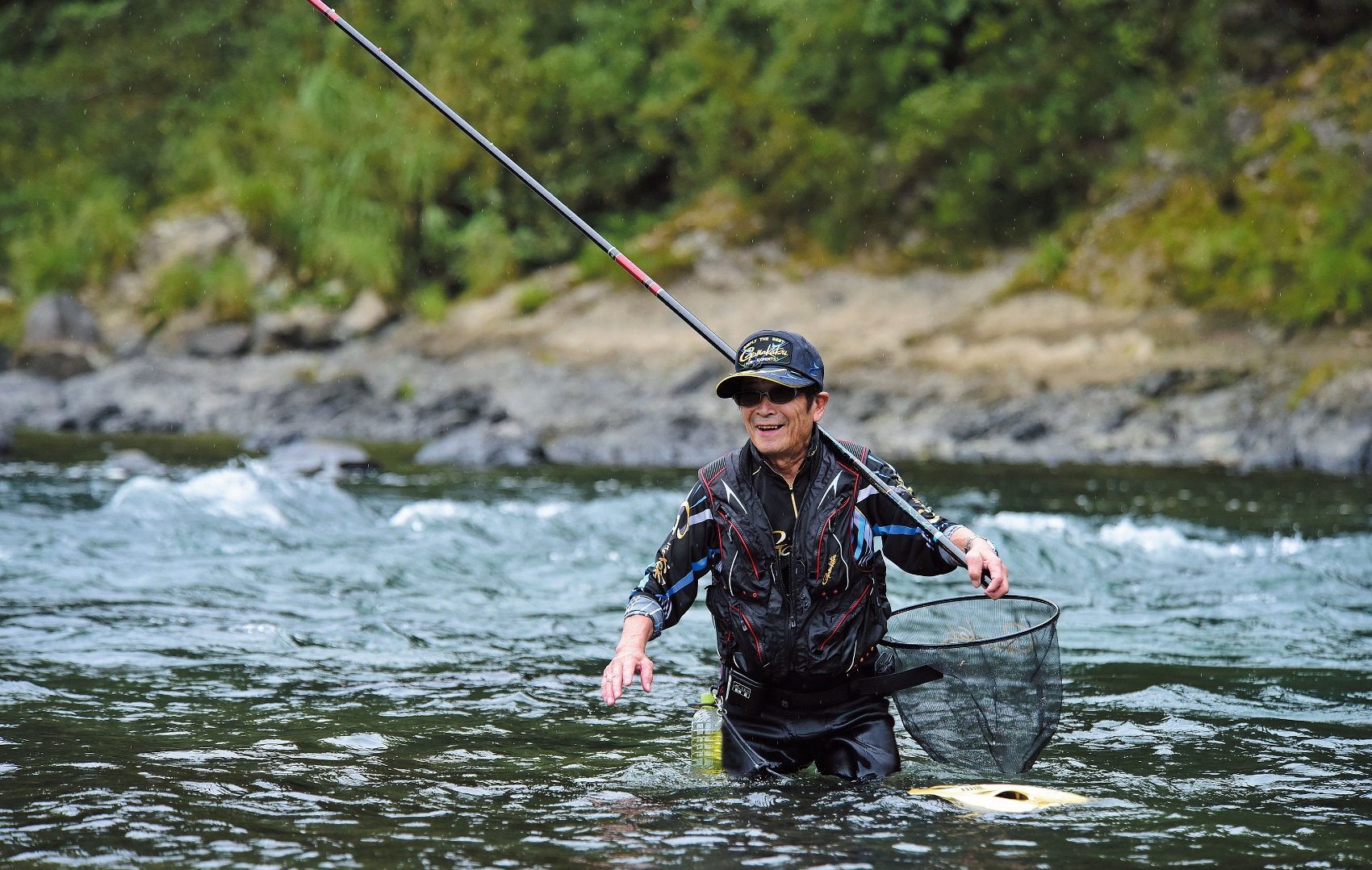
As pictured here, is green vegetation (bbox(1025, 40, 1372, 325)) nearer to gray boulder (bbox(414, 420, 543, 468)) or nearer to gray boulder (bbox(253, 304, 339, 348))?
gray boulder (bbox(414, 420, 543, 468))

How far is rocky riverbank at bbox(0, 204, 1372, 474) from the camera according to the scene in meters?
16.5

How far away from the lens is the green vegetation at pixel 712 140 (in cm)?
1978

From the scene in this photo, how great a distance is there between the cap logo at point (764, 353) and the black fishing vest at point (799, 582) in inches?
12.1

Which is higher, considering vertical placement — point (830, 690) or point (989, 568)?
point (989, 568)

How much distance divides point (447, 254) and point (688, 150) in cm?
517

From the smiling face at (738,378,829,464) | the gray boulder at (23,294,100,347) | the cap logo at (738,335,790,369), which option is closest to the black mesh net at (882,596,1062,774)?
the smiling face at (738,378,829,464)

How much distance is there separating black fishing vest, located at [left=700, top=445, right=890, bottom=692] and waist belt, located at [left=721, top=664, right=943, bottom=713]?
3 centimetres

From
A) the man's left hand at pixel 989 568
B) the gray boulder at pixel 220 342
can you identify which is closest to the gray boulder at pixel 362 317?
the gray boulder at pixel 220 342

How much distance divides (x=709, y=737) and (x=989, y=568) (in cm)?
108

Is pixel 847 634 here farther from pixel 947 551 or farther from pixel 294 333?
pixel 294 333

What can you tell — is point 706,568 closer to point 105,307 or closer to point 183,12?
point 105,307

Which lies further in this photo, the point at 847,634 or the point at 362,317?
the point at 362,317

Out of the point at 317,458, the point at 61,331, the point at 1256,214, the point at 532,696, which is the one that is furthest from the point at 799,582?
the point at 61,331

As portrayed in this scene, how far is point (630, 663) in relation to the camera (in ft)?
12.3
